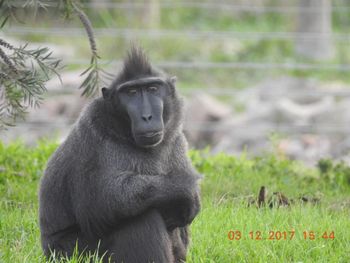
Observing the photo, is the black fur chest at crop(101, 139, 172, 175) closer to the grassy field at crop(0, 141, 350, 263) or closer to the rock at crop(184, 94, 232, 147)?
the grassy field at crop(0, 141, 350, 263)


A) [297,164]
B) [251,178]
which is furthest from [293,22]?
[251,178]

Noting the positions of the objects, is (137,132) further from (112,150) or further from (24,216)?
(24,216)

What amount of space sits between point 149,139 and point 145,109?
0.22m

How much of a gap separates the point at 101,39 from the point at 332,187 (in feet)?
26.9

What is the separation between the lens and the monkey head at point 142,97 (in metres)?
5.54

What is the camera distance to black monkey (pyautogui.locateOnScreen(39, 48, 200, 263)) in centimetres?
548

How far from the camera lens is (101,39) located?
16078mm

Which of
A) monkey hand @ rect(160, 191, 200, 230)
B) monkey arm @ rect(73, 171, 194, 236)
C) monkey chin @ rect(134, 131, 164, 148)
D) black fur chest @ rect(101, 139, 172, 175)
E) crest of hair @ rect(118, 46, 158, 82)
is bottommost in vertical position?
monkey hand @ rect(160, 191, 200, 230)

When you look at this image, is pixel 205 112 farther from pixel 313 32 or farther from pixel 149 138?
pixel 149 138

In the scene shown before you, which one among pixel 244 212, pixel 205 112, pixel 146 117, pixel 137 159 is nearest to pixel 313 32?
pixel 205 112
